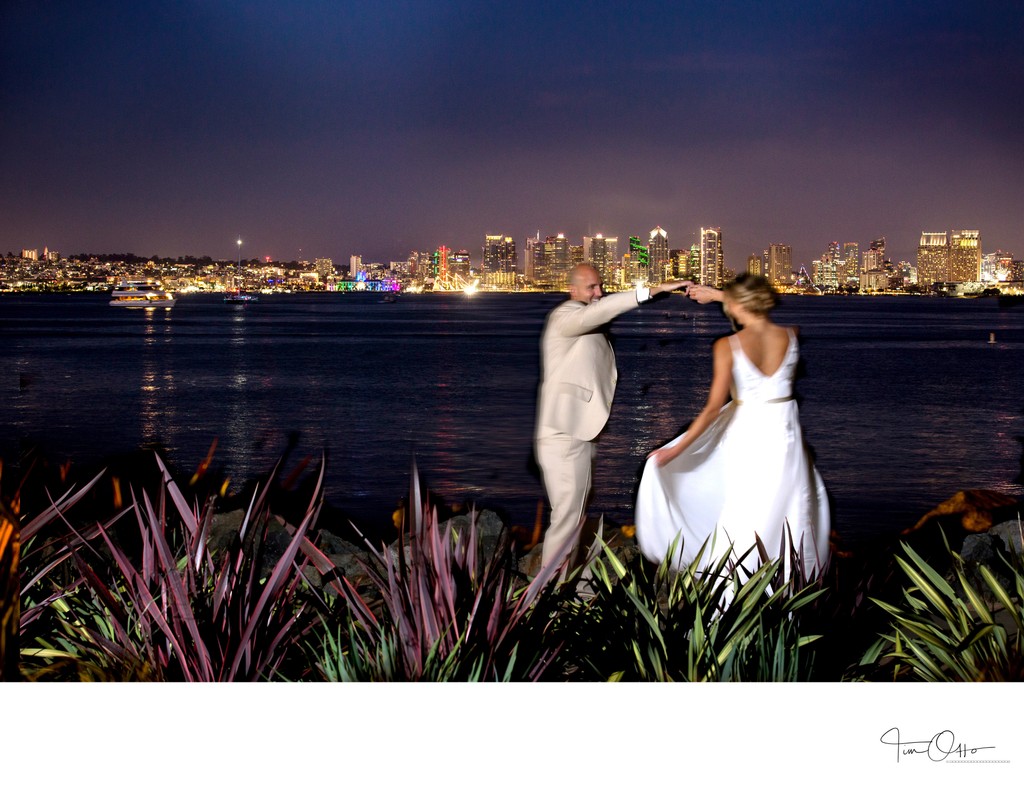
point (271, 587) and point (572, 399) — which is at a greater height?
point (572, 399)

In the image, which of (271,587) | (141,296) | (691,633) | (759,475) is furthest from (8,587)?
(141,296)

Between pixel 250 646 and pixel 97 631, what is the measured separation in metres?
0.71

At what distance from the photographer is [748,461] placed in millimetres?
4883

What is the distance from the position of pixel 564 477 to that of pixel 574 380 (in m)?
0.45

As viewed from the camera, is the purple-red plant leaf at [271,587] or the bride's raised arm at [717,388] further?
the bride's raised arm at [717,388]

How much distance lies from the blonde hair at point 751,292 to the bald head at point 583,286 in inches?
30.3

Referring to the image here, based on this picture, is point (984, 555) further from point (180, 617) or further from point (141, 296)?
point (141, 296)

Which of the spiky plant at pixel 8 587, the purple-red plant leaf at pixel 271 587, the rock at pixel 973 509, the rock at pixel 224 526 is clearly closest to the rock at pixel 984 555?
the rock at pixel 973 509

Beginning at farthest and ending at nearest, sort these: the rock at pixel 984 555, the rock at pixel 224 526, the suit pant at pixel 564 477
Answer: the rock at pixel 224 526
the rock at pixel 984 555
the suit pant at pixel 564 477

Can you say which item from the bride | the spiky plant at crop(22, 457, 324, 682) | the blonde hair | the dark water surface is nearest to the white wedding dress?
the bride

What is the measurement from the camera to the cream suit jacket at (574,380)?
523cm
